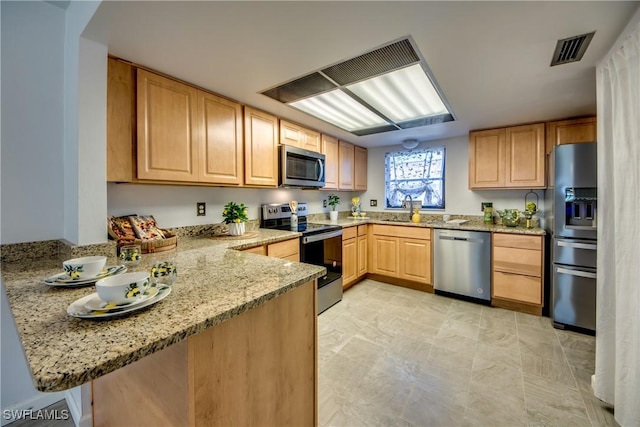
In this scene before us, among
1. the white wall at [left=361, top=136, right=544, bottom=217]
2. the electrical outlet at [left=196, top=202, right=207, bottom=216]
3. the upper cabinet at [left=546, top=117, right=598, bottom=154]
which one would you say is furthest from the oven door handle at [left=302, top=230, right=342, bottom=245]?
the upper cabinet at [left=546, top=117, right=598, bottom=154]

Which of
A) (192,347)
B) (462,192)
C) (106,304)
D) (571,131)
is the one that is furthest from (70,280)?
(571,131)

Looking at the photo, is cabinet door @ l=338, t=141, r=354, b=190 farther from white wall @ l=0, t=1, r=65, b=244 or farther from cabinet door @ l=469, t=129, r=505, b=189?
white wall @ l=0, t=1, r=65, b=244

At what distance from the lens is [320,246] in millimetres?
2820

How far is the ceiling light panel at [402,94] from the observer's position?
193 cm

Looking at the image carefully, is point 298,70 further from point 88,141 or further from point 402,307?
point 402,307

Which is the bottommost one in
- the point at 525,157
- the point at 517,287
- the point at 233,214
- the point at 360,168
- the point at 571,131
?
the point at 517,287

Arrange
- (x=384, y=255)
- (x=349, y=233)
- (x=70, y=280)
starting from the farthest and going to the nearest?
(x=384, y=255), (x=349, y=233), (x=70, y=280)

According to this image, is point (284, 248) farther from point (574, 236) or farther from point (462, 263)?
point (574, 236)

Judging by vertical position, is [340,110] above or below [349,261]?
above

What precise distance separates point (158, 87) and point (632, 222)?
9.52 feet

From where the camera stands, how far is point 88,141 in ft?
4.61

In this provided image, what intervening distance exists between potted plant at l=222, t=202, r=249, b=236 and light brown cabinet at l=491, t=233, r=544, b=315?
8.78ft

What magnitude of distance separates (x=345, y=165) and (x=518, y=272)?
243 centimetres

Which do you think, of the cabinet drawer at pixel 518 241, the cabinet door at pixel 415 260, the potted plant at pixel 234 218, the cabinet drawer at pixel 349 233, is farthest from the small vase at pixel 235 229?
the cabinet drawer at pixel 518 241
